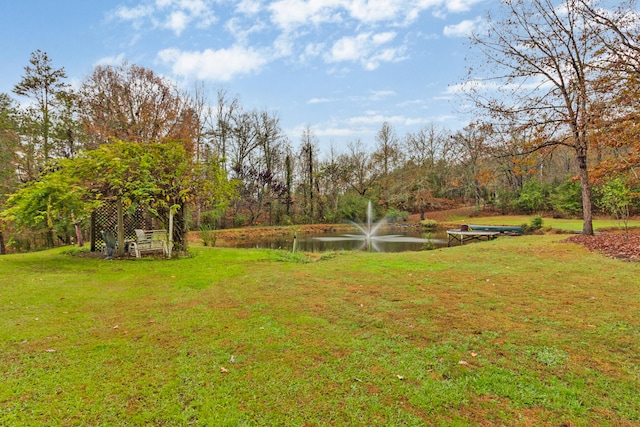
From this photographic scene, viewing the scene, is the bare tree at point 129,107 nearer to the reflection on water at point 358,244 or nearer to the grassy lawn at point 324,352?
the reflection on water at point 358,244

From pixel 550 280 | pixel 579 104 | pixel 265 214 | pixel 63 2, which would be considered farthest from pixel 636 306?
pixel 265 214

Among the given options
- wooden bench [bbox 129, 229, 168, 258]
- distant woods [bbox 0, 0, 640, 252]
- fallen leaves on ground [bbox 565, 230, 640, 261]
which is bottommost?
fallen leaves on ground [bbox 565, 230, 640, 261]

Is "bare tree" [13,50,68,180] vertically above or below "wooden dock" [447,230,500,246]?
above

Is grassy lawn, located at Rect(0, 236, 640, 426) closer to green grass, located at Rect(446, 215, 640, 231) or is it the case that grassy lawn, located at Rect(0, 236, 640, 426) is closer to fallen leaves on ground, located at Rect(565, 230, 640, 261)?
fallen leaves on ground, located at Rect(565, 230, 640, 261)

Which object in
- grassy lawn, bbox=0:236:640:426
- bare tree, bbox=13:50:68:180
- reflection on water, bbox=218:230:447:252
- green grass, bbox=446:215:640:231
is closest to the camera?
grassy lawn, bbox=0:236:640:426

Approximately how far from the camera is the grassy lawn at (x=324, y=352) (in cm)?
217

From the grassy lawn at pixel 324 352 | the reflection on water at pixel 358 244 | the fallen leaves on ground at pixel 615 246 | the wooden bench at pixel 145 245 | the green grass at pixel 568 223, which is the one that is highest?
the wooden bench at pixel 145 245

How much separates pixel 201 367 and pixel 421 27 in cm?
1182

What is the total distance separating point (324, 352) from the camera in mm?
3021

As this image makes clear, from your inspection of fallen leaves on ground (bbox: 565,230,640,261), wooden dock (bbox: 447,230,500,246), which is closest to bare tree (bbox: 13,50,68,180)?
wooden dock (bbox: 447,230,500,246)

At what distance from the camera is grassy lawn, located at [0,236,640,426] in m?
2.17

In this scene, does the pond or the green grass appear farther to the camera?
the green grass

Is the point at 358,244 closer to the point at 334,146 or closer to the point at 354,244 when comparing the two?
the point at 354,244

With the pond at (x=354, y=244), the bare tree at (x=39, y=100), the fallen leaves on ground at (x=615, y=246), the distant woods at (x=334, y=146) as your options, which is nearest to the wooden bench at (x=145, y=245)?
the distant woods at (x=334, y=146)
